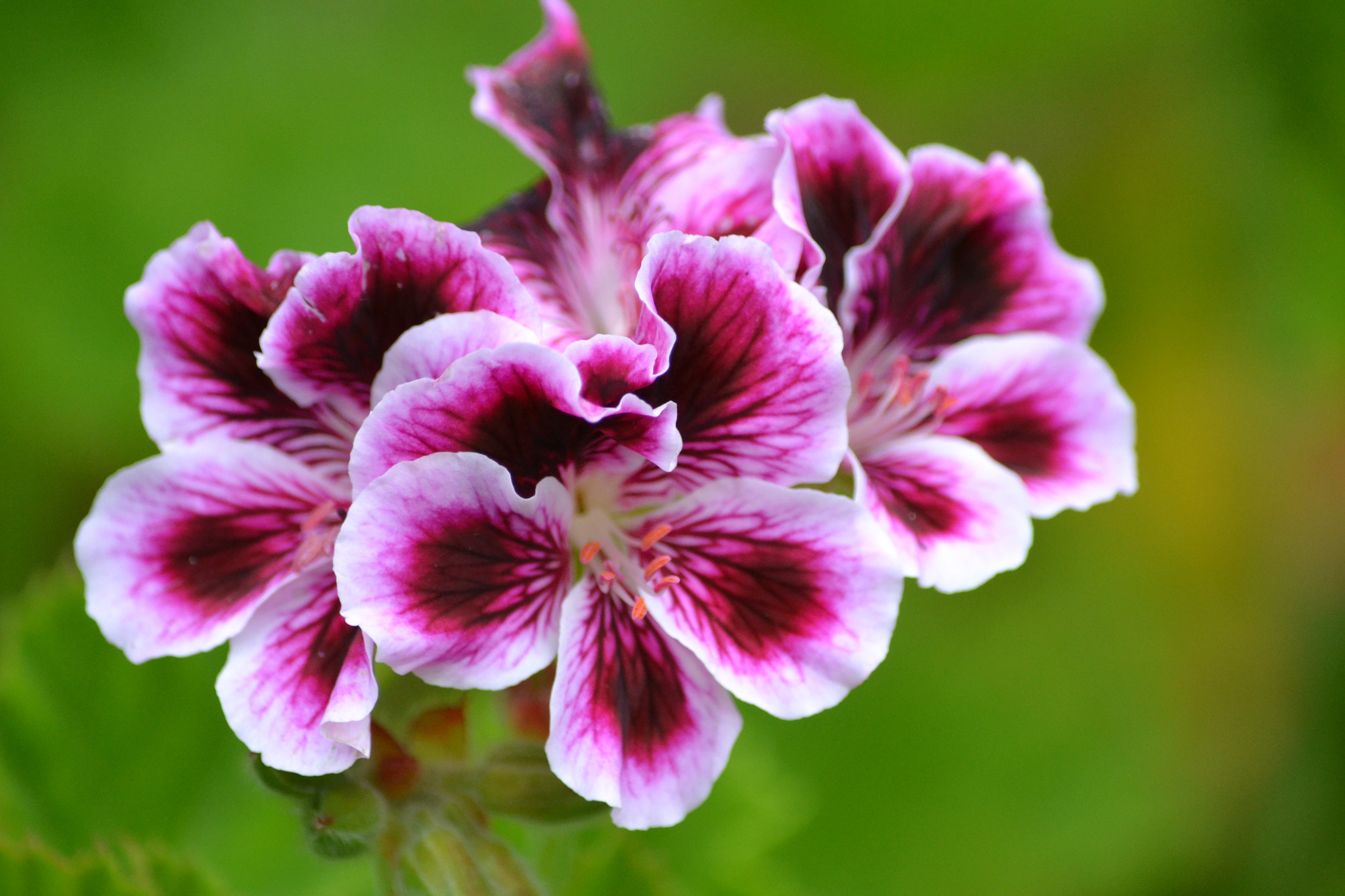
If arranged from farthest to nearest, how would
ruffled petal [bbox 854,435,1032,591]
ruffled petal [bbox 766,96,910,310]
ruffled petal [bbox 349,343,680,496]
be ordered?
ruffled petal [bbox 766,96,910,310] < ruffled petal [bbox 854,435,1032,591] < ruffled petal [bbox 349,343,680,496]

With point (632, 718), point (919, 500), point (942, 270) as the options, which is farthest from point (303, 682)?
point (942, 270)

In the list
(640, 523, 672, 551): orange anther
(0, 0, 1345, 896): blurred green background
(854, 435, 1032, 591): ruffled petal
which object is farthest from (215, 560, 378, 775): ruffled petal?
(0, 0, 1345, 896): blurred green background

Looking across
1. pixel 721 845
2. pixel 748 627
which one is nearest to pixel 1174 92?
pixel 721 845

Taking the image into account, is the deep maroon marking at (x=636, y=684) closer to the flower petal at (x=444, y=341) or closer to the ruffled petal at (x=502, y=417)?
the ruffled petal at (x=502, y=417)

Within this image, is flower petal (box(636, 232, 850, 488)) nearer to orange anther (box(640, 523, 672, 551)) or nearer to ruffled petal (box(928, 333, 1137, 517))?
orange anther (box(640, 523, 672, 551))

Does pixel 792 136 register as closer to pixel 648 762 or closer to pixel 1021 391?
pixel 1021 391

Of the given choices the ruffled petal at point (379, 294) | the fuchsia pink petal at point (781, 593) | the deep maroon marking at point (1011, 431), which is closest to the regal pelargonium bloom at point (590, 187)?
the ruffled petal at point (379, 294)
